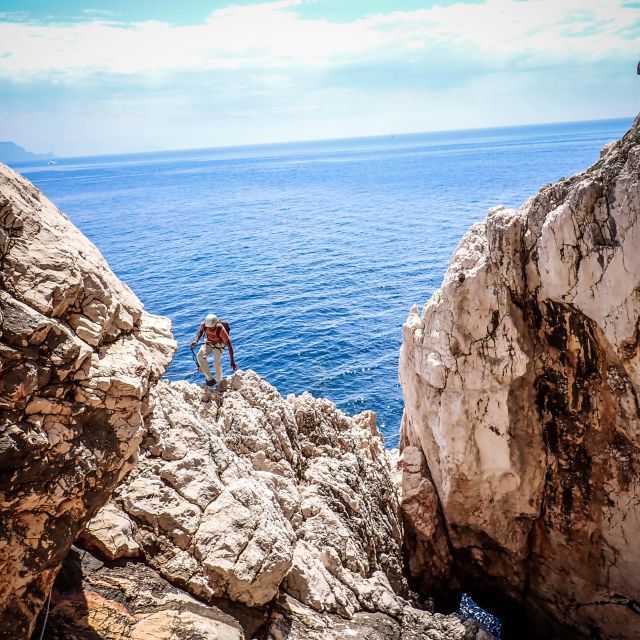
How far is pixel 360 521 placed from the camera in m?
Result: 16.6

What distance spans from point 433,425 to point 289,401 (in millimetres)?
6130

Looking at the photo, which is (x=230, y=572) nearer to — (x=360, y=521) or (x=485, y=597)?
(x=360, y=521)

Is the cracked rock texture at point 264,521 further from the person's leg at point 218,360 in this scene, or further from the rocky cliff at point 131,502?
the person's leg at point 218,360

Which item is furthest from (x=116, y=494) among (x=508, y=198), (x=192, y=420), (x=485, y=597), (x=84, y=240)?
(x=508, y=198)

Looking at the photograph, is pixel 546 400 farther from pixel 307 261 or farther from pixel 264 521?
pixel 307 261

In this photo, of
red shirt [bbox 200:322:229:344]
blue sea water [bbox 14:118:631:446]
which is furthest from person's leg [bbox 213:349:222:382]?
blue sea water [bbox 14:118:631:446]

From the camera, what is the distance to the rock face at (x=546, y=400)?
1353 cm

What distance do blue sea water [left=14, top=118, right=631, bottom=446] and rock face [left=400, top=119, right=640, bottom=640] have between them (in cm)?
1139

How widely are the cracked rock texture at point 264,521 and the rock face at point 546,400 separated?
3.70 metres

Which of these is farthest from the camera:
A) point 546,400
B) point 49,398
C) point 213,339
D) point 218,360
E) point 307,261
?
point 307,261

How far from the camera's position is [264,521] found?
12.1 meters

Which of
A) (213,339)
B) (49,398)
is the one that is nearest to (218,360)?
(213,339)

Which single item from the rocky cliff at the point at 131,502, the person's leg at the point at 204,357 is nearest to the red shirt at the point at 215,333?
the person's leg at the point at 204,357

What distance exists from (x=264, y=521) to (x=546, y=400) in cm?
1009
